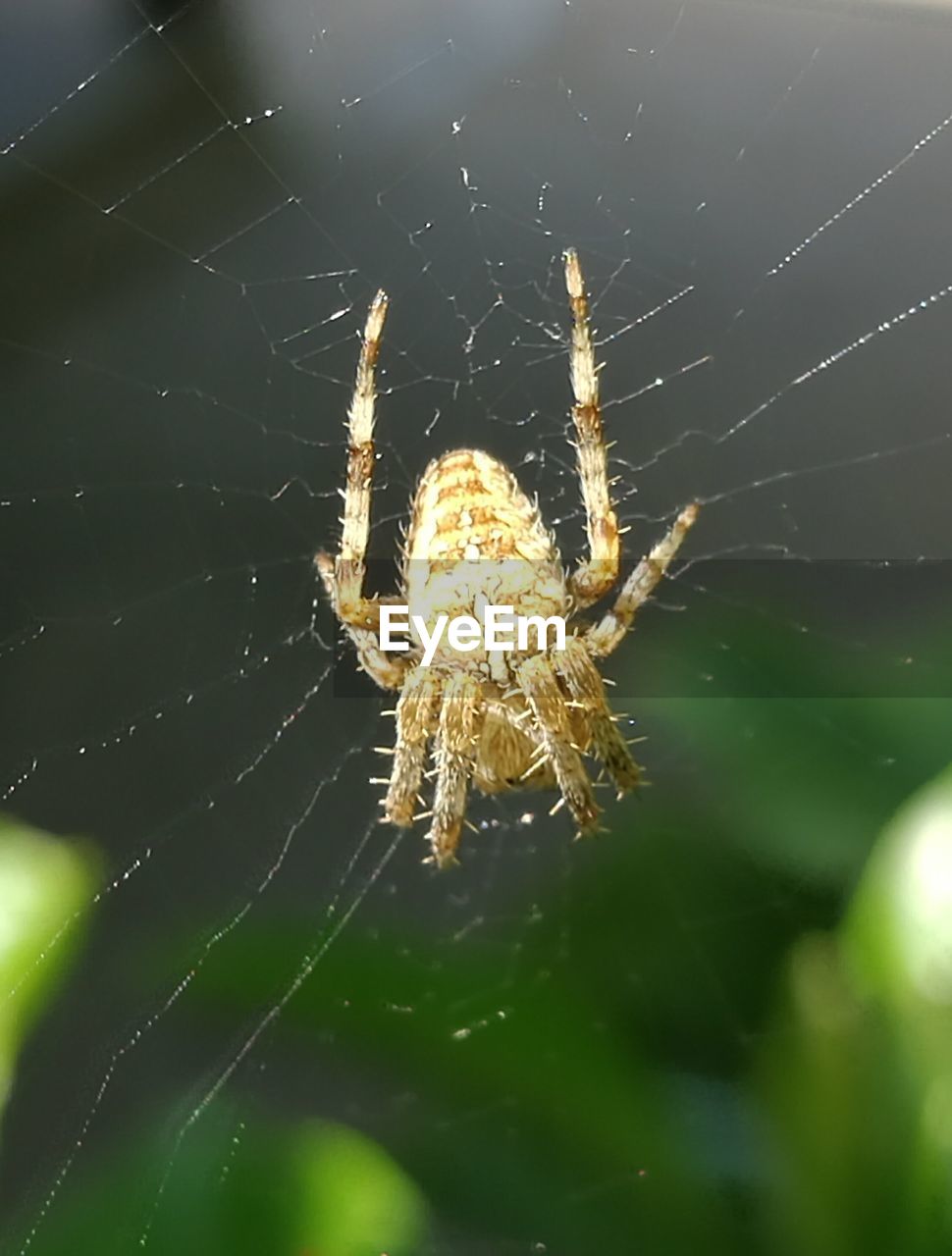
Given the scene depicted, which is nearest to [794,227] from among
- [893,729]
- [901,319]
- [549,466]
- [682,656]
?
[901,319]

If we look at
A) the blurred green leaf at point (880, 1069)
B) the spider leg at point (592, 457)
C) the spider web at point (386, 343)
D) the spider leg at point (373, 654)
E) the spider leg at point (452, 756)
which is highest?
the spider web at point (386, 343)

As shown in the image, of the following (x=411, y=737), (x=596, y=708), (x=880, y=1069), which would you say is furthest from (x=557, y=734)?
(x=880, y=1069)

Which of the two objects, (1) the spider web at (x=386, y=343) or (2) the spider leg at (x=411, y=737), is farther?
(1) the spider web at (x=386, y=343)

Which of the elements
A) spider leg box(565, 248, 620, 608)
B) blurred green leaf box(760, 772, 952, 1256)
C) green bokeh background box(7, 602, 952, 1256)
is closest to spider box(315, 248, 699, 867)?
spider leg box(565, 248, 620, 608)

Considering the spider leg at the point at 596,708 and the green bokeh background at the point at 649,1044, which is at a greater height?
the spider leg at the point at 596,708

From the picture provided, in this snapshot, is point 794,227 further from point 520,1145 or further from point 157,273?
point 520,1145

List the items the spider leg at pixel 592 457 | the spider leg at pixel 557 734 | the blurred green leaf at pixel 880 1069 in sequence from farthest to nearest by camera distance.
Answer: the spider leg at pixel 557 734
the spider leg at pixel 592 457
the blurred green leaf at pixel 880 1069

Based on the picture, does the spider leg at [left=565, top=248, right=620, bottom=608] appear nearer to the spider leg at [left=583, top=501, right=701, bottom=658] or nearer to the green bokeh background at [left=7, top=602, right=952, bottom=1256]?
the spider leg at [left=583, top=501, right=701, bottom=658]

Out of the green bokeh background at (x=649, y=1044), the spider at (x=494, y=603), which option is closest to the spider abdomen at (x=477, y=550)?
the spider at (x=494, y=603)

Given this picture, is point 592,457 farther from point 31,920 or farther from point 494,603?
point 31,920

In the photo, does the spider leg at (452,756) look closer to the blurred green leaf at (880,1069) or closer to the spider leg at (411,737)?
the spider leg at (411,737)
